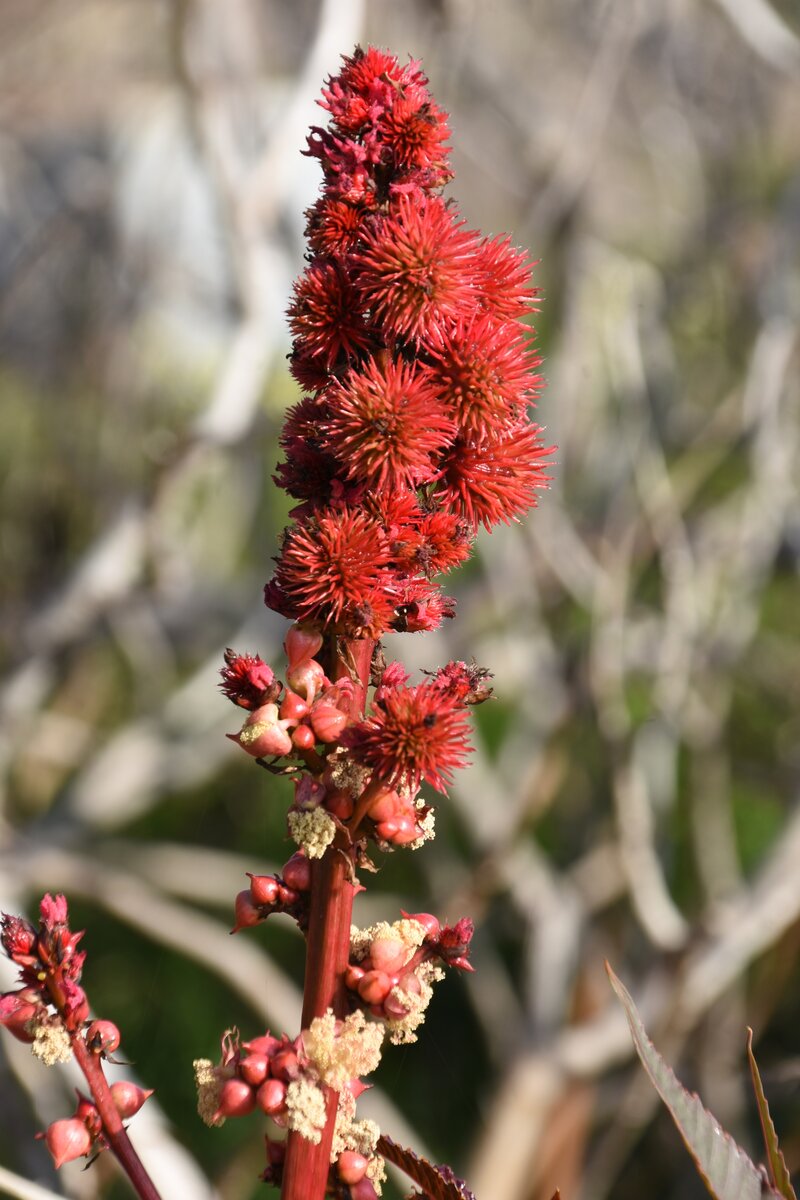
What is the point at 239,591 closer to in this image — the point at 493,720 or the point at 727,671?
→ the point at 727,671

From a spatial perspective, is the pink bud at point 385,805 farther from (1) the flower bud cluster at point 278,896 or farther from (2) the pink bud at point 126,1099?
(2) the pink bud at point 126,1099

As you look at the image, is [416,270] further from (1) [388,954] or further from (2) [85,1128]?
(2) [85,1128]

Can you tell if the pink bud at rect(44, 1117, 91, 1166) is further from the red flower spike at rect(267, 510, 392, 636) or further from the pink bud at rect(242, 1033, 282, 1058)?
the red flower spike at rect(267, 510, 392, 636)

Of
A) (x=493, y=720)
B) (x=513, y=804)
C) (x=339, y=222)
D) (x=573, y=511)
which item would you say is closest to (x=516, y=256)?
(x=339, y=222)

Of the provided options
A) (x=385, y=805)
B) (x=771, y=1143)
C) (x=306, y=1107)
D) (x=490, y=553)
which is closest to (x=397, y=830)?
(x=385, y=805)

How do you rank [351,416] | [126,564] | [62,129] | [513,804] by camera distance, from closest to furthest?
[351,416], [126,564], [513,804], [62,129]
